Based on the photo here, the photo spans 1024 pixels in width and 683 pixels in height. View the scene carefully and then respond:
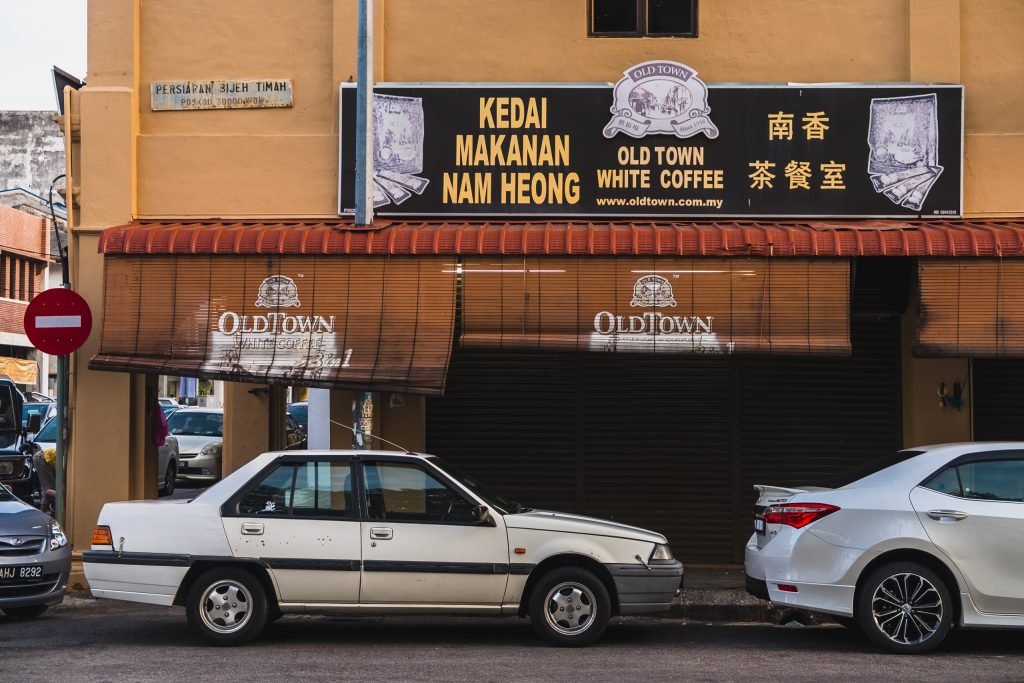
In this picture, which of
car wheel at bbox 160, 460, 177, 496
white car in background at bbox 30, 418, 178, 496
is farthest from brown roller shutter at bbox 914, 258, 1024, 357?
car wheel at bbox 160, 460, 177, 496

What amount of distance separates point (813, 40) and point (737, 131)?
52.7 inches

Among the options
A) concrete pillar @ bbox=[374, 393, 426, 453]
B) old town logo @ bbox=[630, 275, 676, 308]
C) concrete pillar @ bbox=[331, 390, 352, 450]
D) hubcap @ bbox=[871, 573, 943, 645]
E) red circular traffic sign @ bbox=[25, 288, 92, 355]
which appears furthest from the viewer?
concrete pillar @ bbox=[374, 393, 426, 453]

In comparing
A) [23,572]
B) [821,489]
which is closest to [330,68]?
[23,572]

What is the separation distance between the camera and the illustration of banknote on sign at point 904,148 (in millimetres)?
12773

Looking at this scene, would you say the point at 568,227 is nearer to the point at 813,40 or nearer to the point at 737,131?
the point at 737,131

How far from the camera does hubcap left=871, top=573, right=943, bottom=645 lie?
905 cm

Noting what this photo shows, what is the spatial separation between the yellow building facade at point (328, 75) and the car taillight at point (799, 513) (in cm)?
432

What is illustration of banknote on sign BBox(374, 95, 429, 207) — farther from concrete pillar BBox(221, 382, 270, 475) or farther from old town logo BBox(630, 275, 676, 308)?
concrete pillar BBox(221, 382, 270, 475)

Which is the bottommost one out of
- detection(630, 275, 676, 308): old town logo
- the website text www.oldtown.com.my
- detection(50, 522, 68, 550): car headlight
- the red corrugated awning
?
detection(50, 522, 68, 550): car headlight

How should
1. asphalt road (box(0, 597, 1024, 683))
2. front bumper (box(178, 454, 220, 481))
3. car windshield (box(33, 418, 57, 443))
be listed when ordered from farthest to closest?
1. front bumper (box(178, 454, 220, 481))
2. car windshield (box(33, 418, 57, 443))
3. asphalt road (box(0, 597, 1024, 683))

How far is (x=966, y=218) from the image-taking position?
1280cm

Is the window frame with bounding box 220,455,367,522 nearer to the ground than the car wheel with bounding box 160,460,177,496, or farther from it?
farther from it

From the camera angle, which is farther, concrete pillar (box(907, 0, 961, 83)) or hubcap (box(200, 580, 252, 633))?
concrete pillar (box(907, 0, 961, 83))

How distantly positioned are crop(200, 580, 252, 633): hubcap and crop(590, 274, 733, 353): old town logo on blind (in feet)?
13.3
